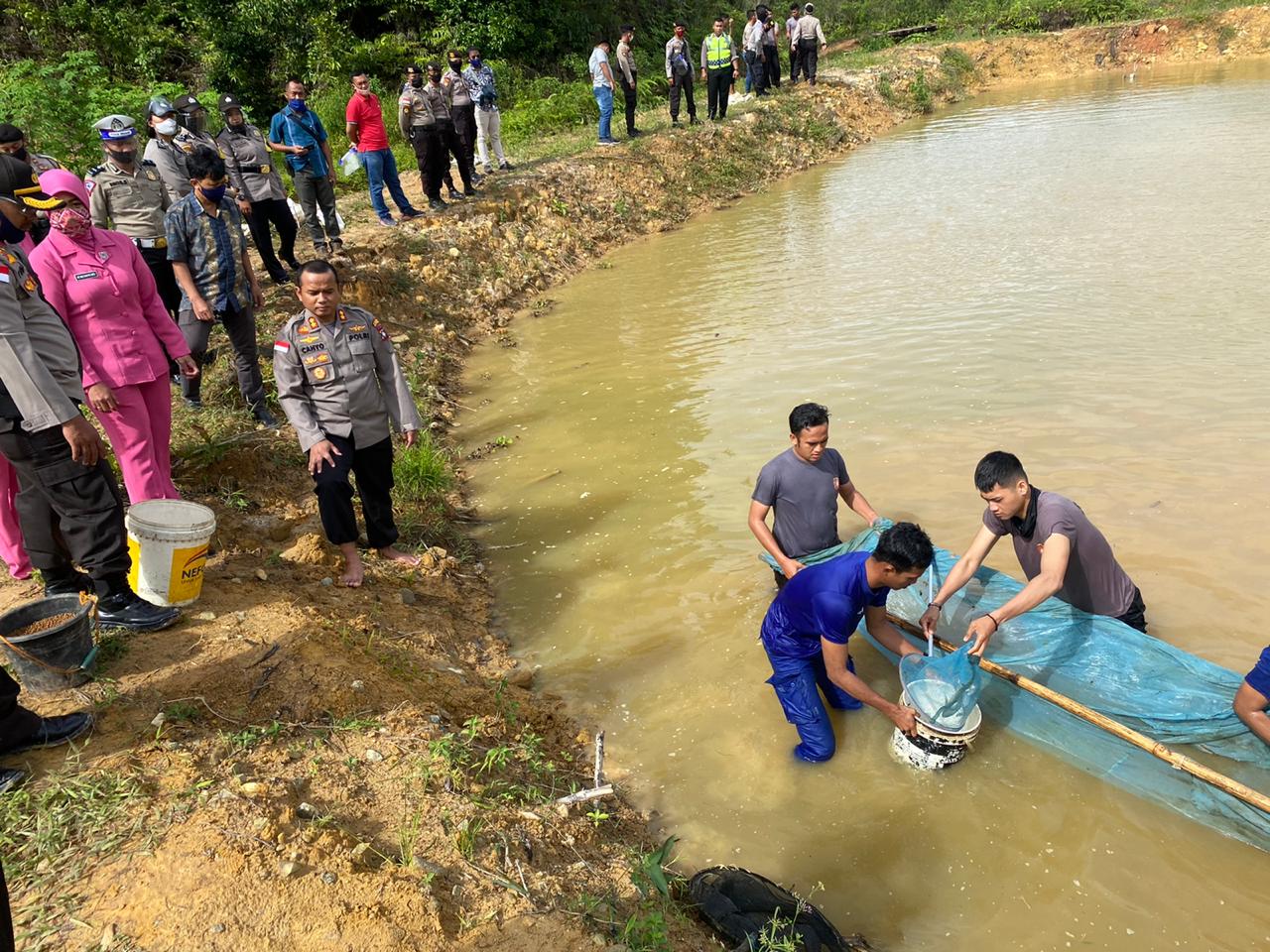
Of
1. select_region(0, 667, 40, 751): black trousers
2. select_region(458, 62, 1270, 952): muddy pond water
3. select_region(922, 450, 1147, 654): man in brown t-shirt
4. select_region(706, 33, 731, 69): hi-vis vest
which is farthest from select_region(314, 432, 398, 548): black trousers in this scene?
select_region(706, 33, 731, 69): hi-vis vest

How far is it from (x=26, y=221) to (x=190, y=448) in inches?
84.7

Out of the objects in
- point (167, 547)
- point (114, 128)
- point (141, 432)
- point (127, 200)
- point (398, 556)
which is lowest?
point (398, 556)

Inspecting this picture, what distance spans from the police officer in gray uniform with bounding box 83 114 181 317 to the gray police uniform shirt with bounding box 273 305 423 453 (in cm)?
224

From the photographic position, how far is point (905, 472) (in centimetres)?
615

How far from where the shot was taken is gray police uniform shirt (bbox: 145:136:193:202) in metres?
6.51

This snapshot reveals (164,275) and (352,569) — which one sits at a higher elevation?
(164,275)

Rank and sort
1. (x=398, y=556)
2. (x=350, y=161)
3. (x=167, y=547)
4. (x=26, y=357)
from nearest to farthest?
1. (x=26, y=357)
2. (x=167, y=547)
3. (x=398, y=556)
4. (x=350, y=161)

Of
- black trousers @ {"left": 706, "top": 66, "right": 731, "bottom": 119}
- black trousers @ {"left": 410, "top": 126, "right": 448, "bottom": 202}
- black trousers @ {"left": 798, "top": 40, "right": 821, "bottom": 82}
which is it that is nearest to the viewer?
black trousers @ {"left": 410, "top": 126, "right": 448, "bottom": 202}

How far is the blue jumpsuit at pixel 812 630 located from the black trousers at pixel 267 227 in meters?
6.43

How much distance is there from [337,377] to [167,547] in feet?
4.06

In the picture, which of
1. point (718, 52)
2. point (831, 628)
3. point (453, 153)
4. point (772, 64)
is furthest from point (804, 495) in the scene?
point (772, 64)

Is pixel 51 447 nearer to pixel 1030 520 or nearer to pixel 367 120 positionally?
pixel 1030 520

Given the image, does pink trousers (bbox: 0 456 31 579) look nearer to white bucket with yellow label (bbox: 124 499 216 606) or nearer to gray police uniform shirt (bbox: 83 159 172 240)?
white bucket with yellow label (bbox: 124 499 216 606)

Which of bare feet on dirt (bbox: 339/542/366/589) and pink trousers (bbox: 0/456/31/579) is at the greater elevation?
pink trousers (bbox: 0/456/31/579)
